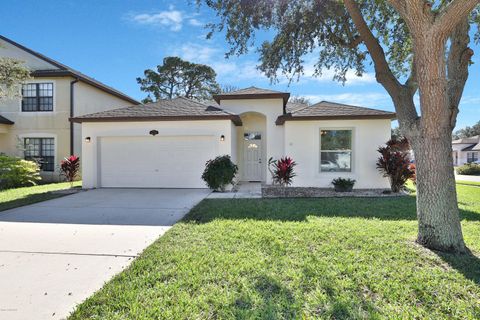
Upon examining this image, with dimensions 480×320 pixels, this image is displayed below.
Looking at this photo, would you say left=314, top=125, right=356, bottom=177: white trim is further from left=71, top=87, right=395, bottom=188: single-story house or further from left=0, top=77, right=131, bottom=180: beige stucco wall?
left=0, top=77, right=131, bottom=180: beige stucco wall

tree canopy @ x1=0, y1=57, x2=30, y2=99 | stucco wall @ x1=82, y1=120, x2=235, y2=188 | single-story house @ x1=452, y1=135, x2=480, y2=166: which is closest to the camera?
Answer: tree canopy @ x1=0, y1=57, x2=30, y2=99

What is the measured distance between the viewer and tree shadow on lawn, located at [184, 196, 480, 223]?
6.66 meters

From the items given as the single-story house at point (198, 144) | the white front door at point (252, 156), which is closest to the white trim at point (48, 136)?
the single-story house at point (198, 144)

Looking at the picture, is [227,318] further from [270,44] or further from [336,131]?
[336,131]

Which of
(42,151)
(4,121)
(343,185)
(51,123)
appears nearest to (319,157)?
(343,185)

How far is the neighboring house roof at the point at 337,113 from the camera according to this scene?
11.2 meters

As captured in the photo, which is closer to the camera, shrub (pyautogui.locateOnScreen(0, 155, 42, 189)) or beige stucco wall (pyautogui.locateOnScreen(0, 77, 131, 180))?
shrub (pyautogui.locateOnScreen(0, 155, 42, 189))

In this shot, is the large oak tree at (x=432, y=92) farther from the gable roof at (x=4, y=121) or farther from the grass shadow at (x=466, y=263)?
the gable roof at (x=4, y=121)

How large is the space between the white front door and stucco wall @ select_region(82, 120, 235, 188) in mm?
3147

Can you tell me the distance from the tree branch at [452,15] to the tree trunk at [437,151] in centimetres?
17

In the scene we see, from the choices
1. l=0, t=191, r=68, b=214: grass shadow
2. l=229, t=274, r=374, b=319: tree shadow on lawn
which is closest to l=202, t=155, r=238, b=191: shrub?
l=0, t=191, r=68, b=214: grass shadow

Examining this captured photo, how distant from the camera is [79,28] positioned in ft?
41.4

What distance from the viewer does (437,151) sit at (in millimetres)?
4258

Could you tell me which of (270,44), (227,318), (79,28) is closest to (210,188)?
(270,44)
